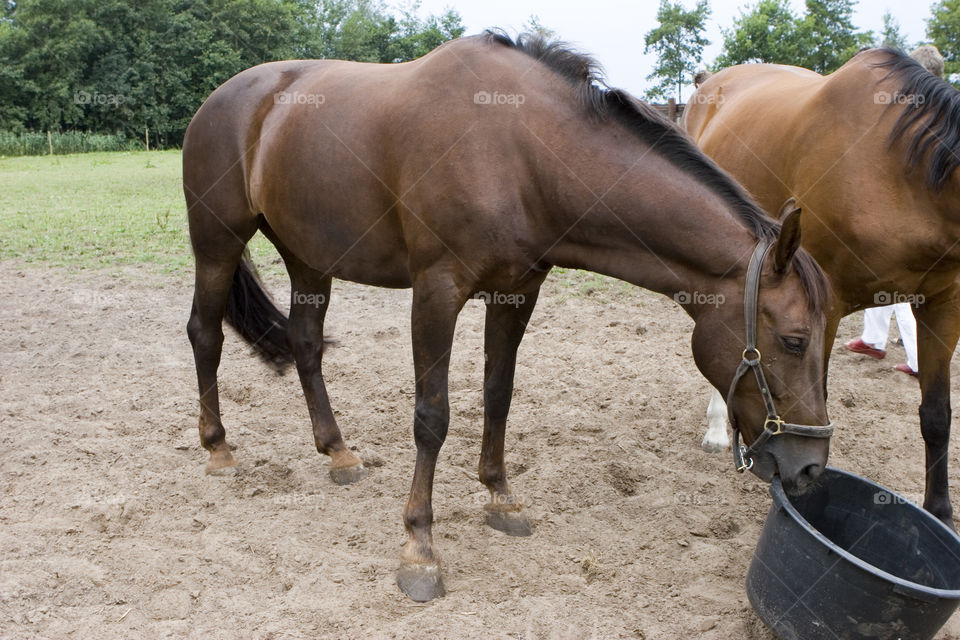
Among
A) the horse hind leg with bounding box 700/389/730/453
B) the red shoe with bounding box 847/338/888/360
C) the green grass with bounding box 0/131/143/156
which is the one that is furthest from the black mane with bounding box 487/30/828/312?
the green grass with bounding box 0/131/143/156

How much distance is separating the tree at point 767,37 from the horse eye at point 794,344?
4170cm

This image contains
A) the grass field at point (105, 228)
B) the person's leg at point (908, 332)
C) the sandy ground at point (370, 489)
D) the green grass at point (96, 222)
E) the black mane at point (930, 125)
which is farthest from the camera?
the green grass at point (96, 222)

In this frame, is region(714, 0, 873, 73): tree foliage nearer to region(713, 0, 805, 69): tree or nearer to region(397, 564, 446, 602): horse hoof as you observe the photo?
region(713, 0, 805, 69): tree

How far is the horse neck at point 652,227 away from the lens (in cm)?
253

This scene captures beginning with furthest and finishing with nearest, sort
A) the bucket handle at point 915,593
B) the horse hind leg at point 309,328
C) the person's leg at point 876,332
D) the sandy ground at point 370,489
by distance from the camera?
the person's leg at point 876,332
the horse hind leg at point 309,328
the sandy ground at point 370,489
the bucket handle at point 915,593

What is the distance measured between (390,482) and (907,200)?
2.77 metres

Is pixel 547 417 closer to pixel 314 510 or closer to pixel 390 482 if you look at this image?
pixel 390 482

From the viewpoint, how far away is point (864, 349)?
5801 mm

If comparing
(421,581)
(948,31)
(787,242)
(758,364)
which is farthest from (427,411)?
(948,31)

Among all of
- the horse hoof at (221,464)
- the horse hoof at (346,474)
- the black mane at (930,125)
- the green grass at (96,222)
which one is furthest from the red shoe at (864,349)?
the green grass at (96,222)

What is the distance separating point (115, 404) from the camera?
4.60 metres

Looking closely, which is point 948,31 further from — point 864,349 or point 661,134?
point 661,134

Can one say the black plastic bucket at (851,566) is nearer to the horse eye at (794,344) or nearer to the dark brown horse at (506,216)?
the dark brown horse at (506,216)

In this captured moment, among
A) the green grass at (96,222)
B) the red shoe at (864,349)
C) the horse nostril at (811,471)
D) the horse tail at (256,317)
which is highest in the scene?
the horse nostril at (811,471)
